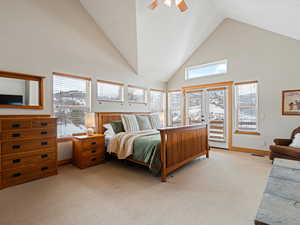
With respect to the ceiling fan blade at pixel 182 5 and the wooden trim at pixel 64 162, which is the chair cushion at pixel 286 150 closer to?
the ceiling fan blade at pixel 182 5

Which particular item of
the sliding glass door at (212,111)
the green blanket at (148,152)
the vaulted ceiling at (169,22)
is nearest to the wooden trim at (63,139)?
the green blanket at (148,152)

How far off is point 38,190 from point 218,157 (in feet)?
13.0

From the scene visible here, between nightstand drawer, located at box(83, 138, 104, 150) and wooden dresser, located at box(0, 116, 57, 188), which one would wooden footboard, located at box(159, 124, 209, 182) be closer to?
nightstand drawer, located at box(83, 138, 104, 150)

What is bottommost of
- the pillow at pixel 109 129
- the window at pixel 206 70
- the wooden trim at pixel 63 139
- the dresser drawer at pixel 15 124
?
the wooden trim at pixel 63 139

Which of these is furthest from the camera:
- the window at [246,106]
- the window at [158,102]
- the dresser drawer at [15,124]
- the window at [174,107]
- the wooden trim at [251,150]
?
the window at [174,107]

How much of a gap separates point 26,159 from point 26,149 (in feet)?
0.56

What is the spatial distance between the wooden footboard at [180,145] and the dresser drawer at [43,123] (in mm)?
2087

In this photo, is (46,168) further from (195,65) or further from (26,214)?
(195,65)

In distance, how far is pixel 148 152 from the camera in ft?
9.11

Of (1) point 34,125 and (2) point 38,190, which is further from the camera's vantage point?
(1) point 34,125

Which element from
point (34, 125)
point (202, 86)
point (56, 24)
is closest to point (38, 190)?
point (34, 125)

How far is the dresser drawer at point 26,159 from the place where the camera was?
240 centimetres

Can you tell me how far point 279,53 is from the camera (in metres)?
3.93

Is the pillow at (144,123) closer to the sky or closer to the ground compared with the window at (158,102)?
closer to the ground
